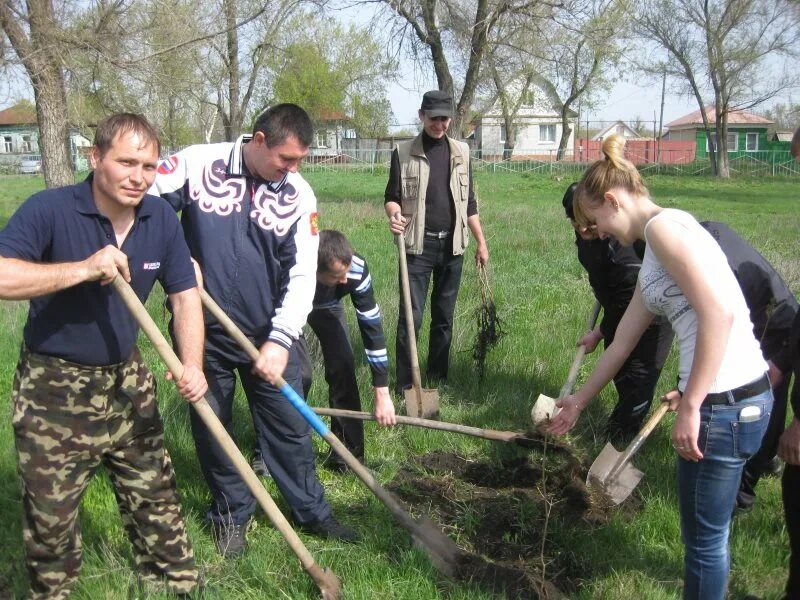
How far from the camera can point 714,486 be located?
2449 millimetres

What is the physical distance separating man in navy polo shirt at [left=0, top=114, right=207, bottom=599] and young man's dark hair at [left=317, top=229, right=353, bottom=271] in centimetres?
116

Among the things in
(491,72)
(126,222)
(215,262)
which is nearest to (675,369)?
(215,262)

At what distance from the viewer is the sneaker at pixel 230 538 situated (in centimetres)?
335

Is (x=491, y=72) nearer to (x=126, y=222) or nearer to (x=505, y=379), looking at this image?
(x=505, y=379)

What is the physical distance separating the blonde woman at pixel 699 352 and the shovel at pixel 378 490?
1.08m

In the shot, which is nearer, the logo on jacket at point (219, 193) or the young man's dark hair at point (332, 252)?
the logo on jacket at point (219, 193)

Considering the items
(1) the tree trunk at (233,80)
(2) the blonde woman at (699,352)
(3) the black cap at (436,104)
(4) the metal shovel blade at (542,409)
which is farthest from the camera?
(1) the tree trunk at (233,80)

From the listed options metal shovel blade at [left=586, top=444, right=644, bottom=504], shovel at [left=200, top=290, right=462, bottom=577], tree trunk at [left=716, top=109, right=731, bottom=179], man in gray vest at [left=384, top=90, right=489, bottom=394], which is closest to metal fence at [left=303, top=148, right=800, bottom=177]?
tree trunk at [left=716, top=109, right=731, bottom=179]

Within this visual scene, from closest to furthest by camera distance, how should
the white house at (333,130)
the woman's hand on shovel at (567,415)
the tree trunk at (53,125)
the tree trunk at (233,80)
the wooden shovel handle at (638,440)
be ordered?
1. the wooden shovel handle at (638,440)
2. the woman's hand on shovel at (567,415)
3. the tree trunk at (53,125)
4. the tree trunk at (233,80)
5. the white house at (333,130)

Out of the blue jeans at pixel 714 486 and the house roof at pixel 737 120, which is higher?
the house roof at pixel 737 120

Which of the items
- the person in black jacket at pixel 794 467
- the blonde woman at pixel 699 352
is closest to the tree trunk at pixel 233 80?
the blonde woman at pixel 699 352

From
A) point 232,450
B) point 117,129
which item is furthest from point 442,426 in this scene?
point 117,129

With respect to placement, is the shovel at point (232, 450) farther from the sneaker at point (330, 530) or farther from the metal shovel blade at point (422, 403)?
the metal shovel blade at point (422, 403)

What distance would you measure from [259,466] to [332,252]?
1.38 m
